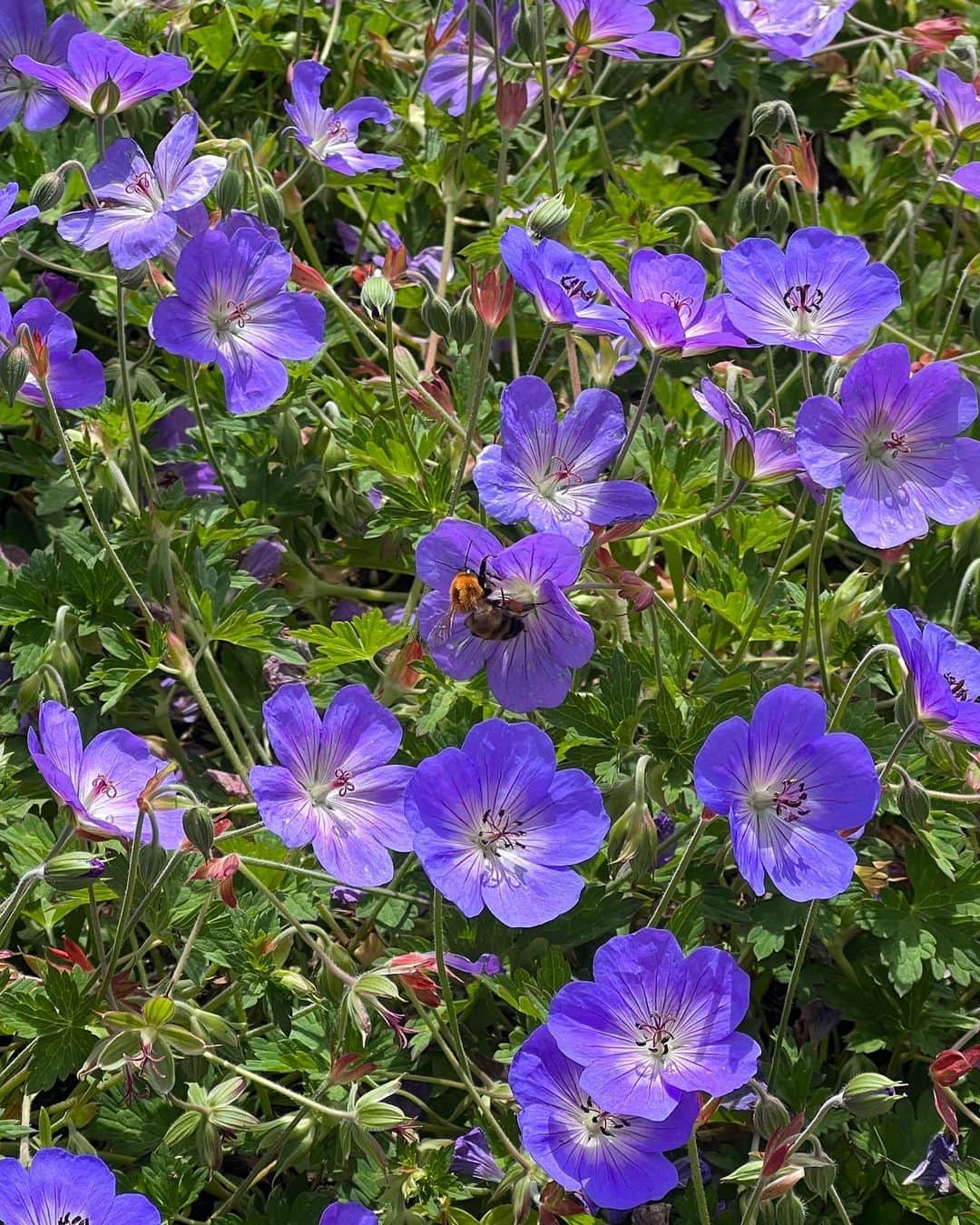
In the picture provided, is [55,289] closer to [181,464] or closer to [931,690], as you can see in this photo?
[181,464]

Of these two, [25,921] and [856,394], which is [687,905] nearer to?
[856,394]

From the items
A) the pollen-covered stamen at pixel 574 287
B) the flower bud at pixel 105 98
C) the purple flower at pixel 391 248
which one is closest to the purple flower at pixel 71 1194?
the pollen-covered stamen at pixel 574 287

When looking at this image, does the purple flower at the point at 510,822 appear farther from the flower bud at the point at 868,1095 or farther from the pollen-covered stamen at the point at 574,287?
the pollen-covered stamen at the point at 574,287

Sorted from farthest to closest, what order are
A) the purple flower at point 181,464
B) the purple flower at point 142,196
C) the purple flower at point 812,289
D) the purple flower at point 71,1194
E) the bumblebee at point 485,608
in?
1. the purple flower at point 181,464
2. the purple flower at point 142,196
3. the purple flower at point 812,289
4. the bumblebee at point 485,608
5. the purple flower at point 71,1194

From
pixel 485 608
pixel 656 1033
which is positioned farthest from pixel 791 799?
pixel 485 608

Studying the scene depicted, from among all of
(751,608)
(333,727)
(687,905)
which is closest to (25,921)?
(333,727)

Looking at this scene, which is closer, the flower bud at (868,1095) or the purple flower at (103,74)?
the flower bud at (868,1095)
